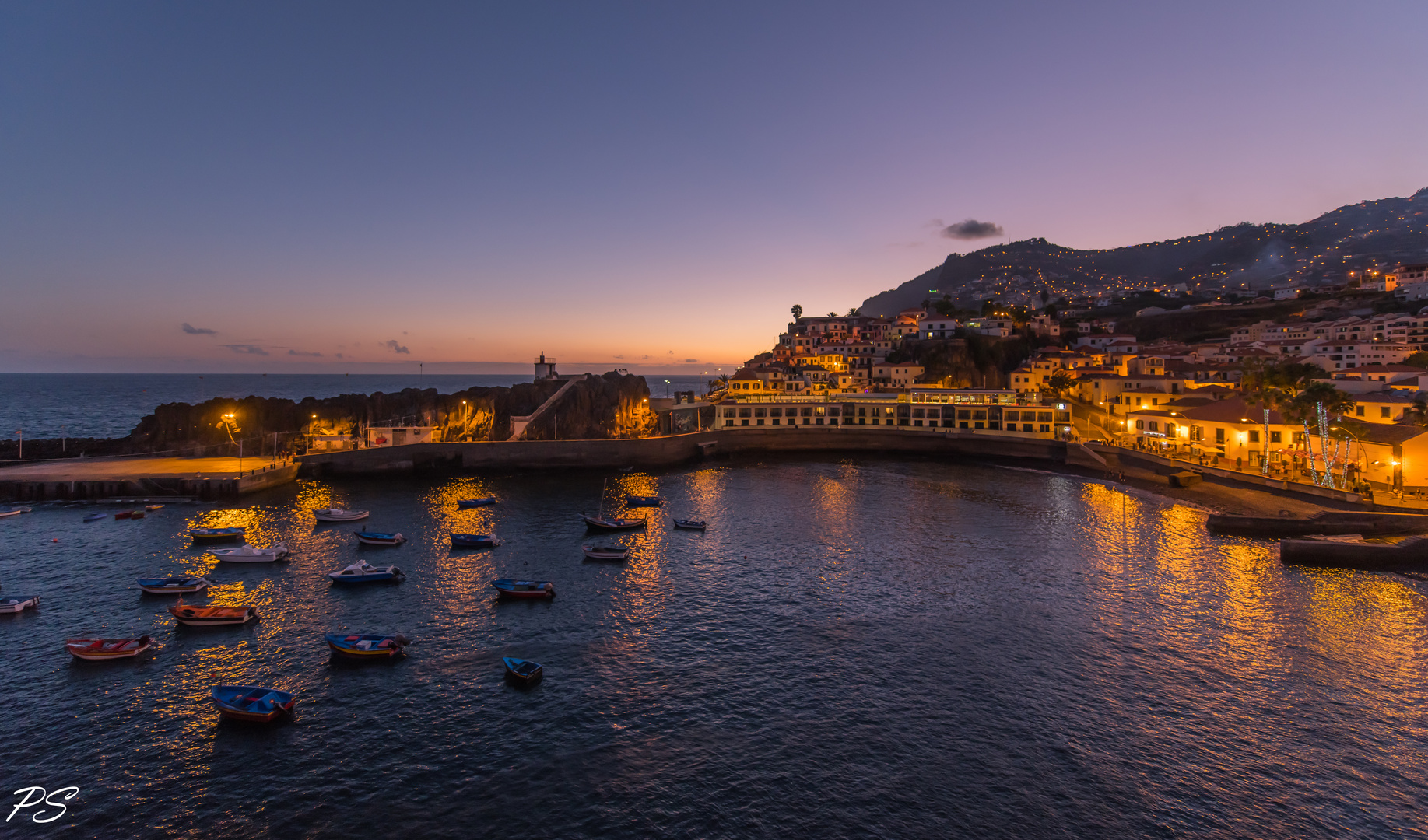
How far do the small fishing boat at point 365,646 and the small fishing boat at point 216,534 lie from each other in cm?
2659

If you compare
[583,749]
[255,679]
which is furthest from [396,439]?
[583,749]

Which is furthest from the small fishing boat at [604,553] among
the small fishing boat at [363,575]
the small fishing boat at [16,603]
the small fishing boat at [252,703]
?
the small fishing boat at [16,603]

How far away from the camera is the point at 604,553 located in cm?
4466

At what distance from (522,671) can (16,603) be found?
31.2 meters

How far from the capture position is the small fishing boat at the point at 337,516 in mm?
54031

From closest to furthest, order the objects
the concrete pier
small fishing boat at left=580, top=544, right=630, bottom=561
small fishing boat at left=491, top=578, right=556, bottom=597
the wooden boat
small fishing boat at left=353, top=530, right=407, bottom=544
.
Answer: the wooden boat, small fishing boat at left=491, top=578, right=556, bottom=597, small fishing boat at left=580, top=544, right=630, bottom=561, small fishing boat at left=353, top=530, right=407, bottom=544, the concrete pier

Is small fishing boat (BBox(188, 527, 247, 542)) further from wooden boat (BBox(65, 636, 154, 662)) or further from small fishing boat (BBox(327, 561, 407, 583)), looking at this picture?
wooden boat (BBox(65, 636, 154, 662))

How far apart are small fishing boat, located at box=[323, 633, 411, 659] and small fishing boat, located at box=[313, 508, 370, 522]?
2815 centimetres

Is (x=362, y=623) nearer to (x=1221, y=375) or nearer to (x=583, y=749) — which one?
(x=583, y=749)

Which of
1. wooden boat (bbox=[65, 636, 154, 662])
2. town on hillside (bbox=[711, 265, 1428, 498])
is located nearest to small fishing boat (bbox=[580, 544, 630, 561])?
wooden boat (bbox=[65, 636, 154, 662])

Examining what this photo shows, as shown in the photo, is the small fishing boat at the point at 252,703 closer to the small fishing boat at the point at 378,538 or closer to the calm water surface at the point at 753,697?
the calm water surface at the point at 753,697

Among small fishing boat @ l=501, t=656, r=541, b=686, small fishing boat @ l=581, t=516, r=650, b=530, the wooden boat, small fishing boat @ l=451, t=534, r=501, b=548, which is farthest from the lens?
small fishing boat @ l=581, t=516, r=650, b=530

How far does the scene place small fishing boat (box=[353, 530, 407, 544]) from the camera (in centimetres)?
4709

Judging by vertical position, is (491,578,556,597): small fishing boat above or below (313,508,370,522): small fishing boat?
below
